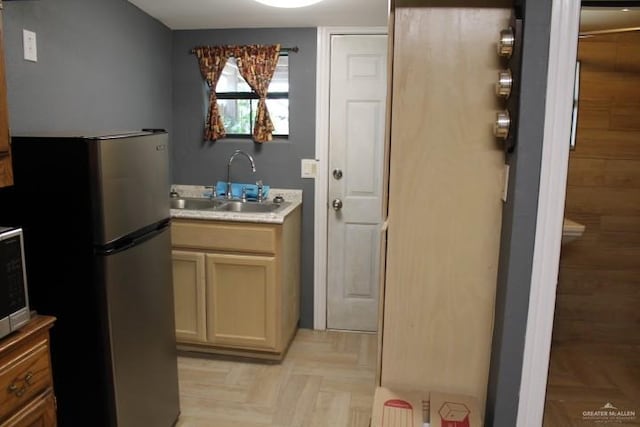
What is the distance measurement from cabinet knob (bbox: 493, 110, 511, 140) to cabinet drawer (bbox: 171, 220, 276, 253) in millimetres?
1541

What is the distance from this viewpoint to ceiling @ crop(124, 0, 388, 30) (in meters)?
2.69

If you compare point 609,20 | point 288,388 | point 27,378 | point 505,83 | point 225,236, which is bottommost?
point 288,388

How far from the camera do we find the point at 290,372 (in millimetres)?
2910

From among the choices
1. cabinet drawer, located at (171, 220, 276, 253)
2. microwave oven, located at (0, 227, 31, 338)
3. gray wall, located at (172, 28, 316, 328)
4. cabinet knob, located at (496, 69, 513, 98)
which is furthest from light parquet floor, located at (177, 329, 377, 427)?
cabinet knob, located at (496, 69, 513, 98)

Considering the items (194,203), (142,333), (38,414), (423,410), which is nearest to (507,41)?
(423,410)

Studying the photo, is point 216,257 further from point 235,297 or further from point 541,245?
point 541,245

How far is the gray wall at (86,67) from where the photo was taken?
199cm

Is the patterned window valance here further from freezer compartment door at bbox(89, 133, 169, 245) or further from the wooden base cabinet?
freezer compartment door at bbox(89, 133, 169, 245)

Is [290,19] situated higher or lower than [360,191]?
higher

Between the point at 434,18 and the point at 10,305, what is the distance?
1549mm

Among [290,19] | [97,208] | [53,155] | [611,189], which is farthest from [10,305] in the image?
A: [611,189]

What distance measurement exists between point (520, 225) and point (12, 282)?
4.90 ft

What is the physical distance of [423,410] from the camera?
5.56 ft

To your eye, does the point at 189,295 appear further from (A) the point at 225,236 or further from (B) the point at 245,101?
(B) the point at 245,101
